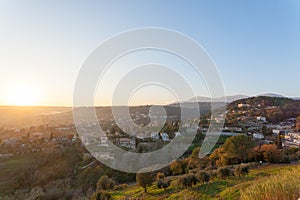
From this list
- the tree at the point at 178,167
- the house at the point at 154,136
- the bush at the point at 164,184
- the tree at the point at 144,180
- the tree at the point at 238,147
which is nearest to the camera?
the bush at the point at 164,184

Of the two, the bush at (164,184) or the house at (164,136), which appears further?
the house at (164,136)

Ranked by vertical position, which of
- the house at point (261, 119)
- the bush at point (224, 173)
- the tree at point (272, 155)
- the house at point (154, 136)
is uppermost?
the house at point (261, 119)

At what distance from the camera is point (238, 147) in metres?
13.1

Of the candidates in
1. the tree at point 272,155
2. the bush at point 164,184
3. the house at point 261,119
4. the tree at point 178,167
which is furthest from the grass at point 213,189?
the house at point 261,119

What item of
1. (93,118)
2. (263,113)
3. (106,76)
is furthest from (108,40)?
(263,113)

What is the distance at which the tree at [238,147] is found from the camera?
1286cm

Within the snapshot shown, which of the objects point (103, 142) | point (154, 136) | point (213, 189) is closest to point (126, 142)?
point (103, 142)

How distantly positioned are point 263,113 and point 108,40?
33.2 meters

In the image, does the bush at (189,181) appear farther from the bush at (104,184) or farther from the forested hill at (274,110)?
the forested hill at (274,110)

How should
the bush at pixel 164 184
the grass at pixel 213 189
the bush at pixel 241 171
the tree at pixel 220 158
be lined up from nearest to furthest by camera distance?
the grass at pixel 213 189 → the bush at pixel 241 171 → the bush at pixel 164 184 → the tree at pixel 220 158

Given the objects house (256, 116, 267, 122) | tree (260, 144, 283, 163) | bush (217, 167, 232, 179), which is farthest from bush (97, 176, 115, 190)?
house (256, 116, 267, 122)

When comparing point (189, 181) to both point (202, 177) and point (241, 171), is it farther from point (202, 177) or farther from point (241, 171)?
point (241, 171)

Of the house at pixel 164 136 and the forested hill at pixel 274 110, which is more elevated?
the forested hill at pixel 274 110

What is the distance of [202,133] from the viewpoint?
70.8 feet
